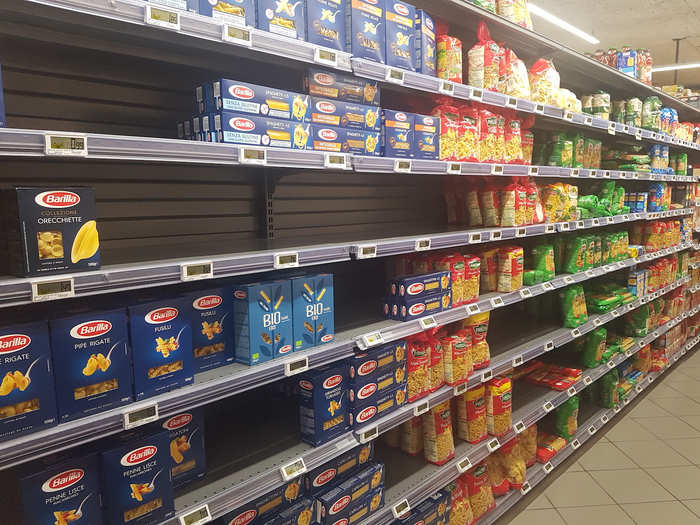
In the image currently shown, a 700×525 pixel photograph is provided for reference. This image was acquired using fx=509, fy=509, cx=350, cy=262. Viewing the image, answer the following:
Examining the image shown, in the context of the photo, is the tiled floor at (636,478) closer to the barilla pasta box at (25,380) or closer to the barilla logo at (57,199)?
the barilla pasta box at (25,380)

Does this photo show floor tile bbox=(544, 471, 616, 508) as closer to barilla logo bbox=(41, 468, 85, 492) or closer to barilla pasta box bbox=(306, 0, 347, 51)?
barilla logo bbox=(41, 468, 85, 492)

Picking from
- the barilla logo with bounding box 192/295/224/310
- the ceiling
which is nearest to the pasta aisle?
the barilla logo with bounding box 192/295/224/310

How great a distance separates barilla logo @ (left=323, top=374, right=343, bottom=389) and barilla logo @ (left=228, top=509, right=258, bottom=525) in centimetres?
50

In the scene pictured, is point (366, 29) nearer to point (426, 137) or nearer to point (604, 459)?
point (426, 137)

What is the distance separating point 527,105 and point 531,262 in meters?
1.04

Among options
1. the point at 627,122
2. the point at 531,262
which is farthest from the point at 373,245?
the point at 627,122

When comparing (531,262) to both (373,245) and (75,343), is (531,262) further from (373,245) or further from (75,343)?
(75,343)

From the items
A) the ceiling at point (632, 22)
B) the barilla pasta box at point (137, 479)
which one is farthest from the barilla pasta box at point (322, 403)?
the ceiling at point (632, 22)

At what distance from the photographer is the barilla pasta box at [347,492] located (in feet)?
6.46

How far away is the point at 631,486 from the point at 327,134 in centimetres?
302

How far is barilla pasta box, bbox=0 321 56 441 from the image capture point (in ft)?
3.94

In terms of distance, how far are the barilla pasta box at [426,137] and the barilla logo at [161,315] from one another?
1285 mm

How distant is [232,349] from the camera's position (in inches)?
68.8

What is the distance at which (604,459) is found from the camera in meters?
3.59
